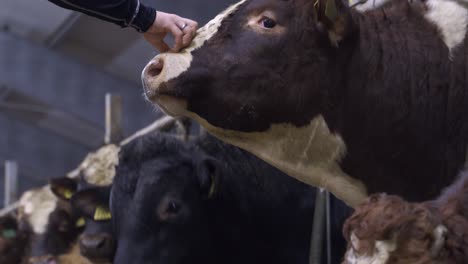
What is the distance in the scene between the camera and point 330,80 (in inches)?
128

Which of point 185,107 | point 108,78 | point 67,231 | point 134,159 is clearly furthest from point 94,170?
point 108,78

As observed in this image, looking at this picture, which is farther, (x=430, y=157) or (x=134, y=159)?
(x=134, y=159)

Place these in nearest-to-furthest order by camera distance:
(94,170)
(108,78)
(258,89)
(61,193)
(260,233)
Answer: (258,89)
(260,233)
(94,170)
(61,193)
(108,78)

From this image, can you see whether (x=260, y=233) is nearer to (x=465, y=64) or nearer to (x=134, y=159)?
(x=134, y=159)

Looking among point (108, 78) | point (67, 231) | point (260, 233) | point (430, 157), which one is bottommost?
point (108, 78)

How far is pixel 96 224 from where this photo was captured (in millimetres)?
4914

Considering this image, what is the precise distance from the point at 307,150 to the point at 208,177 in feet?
3.62

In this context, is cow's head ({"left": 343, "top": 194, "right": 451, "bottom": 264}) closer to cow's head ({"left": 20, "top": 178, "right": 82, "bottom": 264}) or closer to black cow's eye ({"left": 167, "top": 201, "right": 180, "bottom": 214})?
black cow's eye ({"left": 167, "top": 201, "right": 180, "bottom": 214})

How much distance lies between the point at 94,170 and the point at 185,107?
2.64 metres

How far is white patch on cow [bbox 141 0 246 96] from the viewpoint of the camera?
320 centimetres

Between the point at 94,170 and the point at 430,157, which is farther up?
the point at 430,157

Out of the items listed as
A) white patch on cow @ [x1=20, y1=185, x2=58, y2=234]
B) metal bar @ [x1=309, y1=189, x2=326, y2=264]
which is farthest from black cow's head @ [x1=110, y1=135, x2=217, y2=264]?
white patch on cow @ [x1=20, y1=185, x2=58, y2=234]

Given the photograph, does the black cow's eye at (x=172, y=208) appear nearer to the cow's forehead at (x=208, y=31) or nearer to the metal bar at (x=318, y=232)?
the metal bar at (x=318, y=232)

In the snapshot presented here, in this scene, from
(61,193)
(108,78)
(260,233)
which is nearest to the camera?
(260,233)
